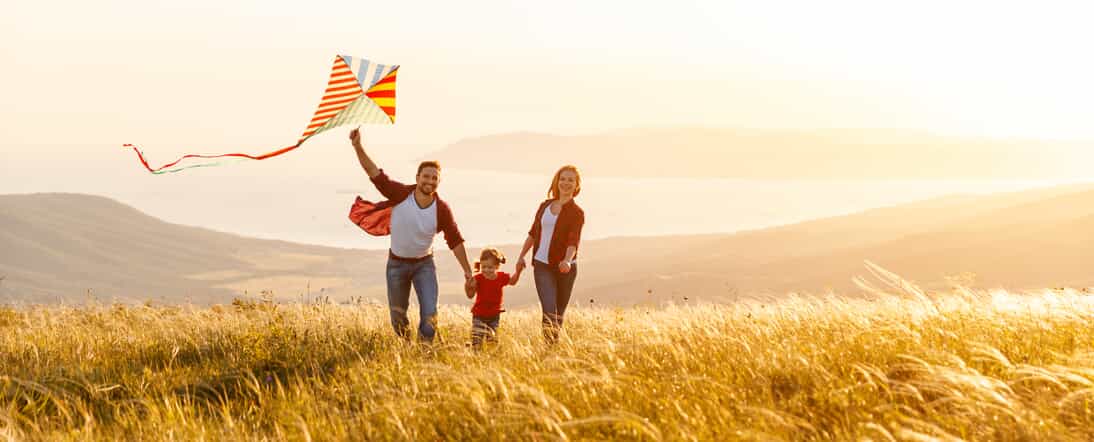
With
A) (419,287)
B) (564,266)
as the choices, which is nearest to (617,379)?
(564,266)

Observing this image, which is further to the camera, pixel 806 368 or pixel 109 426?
pixel 109 426

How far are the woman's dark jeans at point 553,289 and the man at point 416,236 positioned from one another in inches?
32.9

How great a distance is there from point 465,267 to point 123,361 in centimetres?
349

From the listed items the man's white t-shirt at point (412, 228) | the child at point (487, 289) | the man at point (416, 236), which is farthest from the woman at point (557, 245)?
the man's white t-shirt at point (412, 228)

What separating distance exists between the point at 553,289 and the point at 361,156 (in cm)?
238

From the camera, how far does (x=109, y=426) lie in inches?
235

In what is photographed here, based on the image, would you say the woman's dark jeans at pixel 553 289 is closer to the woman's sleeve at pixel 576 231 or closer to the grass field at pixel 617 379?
the woman's sleeve at pixel 576 231

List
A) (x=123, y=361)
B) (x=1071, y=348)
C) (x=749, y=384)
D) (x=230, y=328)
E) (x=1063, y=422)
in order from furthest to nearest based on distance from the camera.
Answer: (x=230, y=328), (x=123, y=361), (x=1071, y=348), (x=749, y=384), (x=1063, y=422)

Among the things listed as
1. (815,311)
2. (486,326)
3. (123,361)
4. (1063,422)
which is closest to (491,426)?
(1063,422)

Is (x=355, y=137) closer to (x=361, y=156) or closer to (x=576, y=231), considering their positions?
(x=361, y=156)

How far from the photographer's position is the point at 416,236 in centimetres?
818

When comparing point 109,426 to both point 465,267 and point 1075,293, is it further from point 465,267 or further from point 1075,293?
point 1075,293

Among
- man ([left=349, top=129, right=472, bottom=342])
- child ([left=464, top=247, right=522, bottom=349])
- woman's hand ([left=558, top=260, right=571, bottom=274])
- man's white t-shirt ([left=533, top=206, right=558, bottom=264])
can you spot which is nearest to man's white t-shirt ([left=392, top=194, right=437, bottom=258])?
man ([left=349, top=129, right=472, bottom=342])

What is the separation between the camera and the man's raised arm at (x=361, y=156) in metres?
8.15
